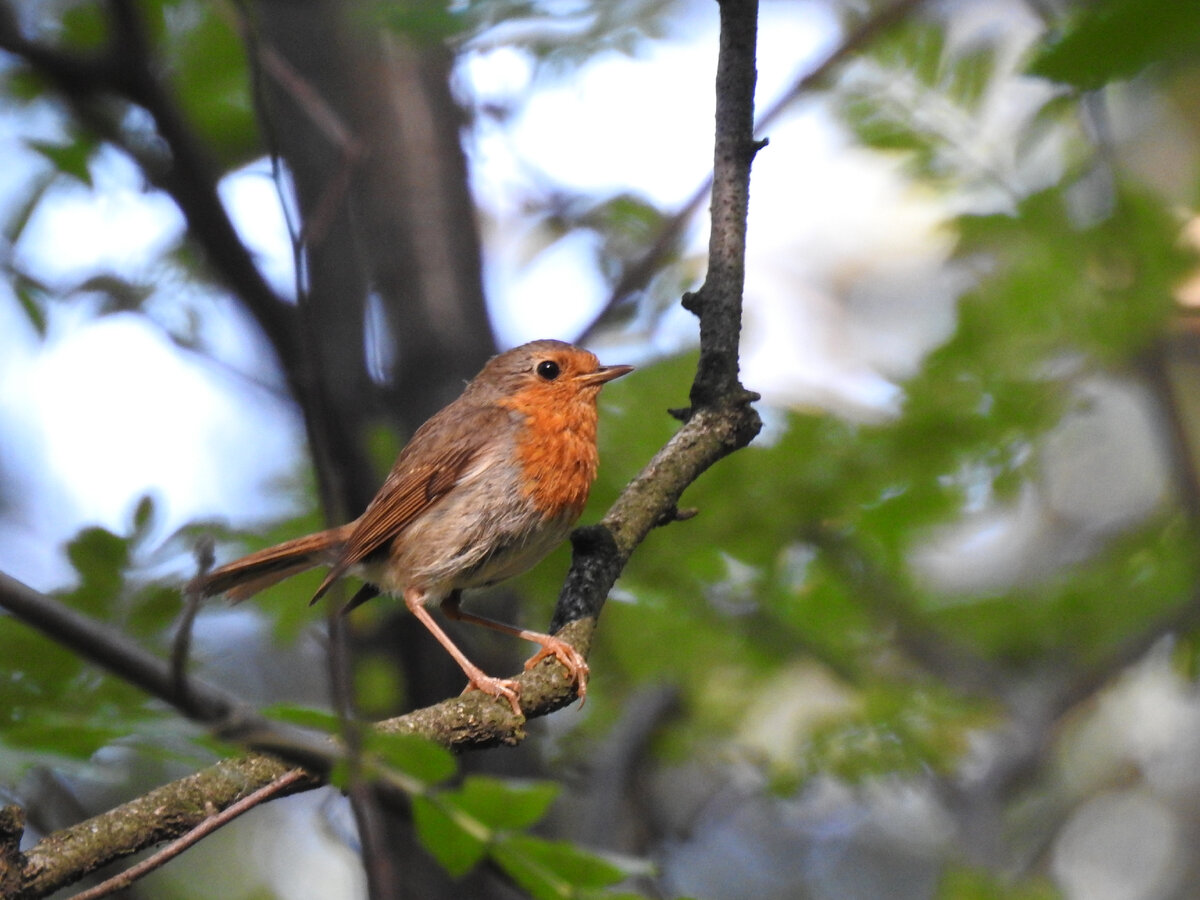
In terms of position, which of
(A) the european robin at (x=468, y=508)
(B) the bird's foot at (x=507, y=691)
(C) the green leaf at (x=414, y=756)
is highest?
(A) the european robin at (x=468, y=508)

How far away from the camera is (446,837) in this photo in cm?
188

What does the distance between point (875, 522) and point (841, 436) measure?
1.21ft

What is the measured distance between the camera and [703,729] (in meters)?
5.77

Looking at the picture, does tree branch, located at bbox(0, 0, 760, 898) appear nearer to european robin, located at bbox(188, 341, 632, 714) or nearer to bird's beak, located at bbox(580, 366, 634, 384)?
european robin, located at bbox(188, 341, 632, 714)

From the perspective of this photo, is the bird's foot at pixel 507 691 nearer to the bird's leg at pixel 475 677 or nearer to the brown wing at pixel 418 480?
the bird's leg at pixel 475 677

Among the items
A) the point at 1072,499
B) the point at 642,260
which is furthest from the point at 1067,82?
the point at 1072,499

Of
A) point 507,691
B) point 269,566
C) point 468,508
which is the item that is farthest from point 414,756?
point 269,566

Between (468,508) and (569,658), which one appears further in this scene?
(468,508)

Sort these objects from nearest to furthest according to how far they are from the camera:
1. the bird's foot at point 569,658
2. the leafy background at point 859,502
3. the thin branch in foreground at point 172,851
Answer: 1. the thin branch in foreground at point 172,851
2. the bird's foot at point 569,658
3. the leafy background at point 859,502

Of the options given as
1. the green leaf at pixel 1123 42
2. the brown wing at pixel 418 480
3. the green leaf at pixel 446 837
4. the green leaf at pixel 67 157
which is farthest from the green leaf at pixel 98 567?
the green leaf at pixel 1123 42

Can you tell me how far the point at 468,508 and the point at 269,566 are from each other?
2.75 feet

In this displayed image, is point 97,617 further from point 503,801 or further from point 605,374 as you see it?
point 605,374

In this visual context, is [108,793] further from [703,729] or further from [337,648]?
[337,648]

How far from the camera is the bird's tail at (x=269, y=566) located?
4469 millimetres
